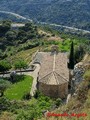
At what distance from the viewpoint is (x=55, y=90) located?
42.3 meters

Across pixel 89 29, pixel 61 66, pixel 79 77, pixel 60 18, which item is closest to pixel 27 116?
pixel 79 77

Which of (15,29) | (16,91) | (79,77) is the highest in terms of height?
(79,77)

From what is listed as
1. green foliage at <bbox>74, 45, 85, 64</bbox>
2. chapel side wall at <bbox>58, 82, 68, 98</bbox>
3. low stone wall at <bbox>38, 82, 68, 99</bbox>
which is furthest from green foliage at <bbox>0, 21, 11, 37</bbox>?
chapel side wall at <bbox>58, 82, 68, 98</bbox>

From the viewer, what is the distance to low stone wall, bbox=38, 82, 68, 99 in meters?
42.3

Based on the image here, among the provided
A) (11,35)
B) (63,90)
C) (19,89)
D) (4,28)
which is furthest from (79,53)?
(4,28)

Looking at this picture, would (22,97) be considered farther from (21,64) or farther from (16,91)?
(21,64)

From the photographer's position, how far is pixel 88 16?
199625mm

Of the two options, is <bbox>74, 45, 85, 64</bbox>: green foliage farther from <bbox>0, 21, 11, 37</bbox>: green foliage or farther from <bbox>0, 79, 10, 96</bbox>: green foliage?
<bbox>0, 21, 11, 37</bbox>: green foliage

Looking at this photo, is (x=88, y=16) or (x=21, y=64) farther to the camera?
(x=88, y=16)

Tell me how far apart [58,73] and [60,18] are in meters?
157

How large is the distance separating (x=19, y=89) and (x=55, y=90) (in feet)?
15.7

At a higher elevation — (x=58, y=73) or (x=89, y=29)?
(x=58, y=73)

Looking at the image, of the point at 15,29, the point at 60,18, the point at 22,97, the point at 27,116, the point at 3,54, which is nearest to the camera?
the point at 27,116

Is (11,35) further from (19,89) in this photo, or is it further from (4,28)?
(19,89)
